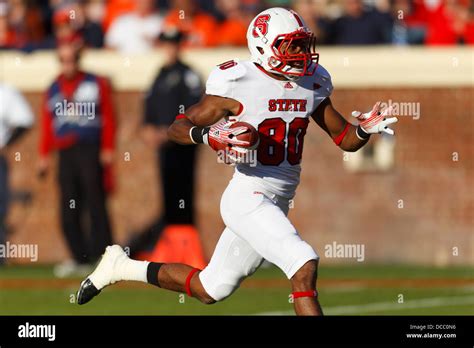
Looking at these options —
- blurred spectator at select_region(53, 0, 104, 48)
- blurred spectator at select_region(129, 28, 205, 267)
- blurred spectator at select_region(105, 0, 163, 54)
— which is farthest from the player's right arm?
blurred spectator at select_region(105, 0, 163, 54)

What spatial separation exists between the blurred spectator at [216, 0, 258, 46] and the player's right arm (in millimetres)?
7848

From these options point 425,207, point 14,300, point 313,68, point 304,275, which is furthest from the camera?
point 425,207

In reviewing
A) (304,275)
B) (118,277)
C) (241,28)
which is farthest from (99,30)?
(304,275)

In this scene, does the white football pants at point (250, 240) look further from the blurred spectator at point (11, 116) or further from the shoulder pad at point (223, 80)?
the blurred spectator at point (11, 116)

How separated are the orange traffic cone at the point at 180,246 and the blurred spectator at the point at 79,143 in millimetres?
728

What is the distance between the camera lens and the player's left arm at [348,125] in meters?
9.06

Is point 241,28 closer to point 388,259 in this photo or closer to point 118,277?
point 388,259

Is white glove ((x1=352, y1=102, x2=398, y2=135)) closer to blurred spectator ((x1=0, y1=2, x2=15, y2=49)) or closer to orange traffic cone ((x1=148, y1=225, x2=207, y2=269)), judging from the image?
orange traffic cone ((x1=148, y1=225, x2=207, y2=269))

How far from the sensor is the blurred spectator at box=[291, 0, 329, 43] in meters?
16.7

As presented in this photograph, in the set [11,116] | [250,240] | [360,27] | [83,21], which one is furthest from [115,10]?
[250,240]

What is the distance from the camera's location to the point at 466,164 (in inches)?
667

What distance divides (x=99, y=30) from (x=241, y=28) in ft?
5.57

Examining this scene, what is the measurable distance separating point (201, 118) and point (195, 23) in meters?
8.16

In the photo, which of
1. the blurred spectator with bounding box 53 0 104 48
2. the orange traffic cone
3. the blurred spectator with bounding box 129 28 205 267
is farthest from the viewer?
the blurred spectator with bounding box 53 0 104 48
